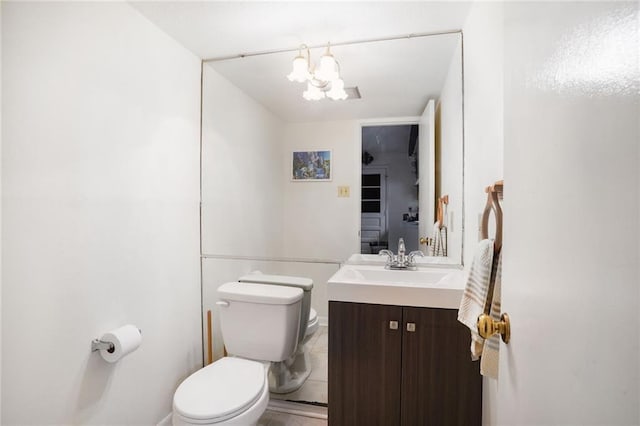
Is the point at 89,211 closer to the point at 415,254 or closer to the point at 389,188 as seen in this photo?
the point at 389,188

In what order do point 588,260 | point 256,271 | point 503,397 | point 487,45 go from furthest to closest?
1. point 256,271
2. point 487,45
3. point 503,397
4. point 588,260

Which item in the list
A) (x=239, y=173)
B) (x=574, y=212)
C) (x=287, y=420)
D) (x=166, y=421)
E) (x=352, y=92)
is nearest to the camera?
(x=574, y=212)

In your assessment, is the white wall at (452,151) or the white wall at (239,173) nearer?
the white wall at (452,151)

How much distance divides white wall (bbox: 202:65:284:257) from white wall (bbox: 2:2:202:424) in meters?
0.23

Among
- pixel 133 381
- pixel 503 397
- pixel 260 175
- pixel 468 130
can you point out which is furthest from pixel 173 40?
pixel 503 397

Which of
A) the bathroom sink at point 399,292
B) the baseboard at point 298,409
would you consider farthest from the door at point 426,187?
the baseboard at point 298,409

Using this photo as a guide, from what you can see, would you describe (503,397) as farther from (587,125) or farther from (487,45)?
(487,45)

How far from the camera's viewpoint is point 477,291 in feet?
3.36

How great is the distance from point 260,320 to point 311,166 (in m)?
0.98

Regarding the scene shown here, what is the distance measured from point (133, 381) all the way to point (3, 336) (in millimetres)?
647

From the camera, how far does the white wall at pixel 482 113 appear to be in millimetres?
1104

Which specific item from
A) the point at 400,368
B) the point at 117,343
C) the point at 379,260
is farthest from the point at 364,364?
the point at 117,343

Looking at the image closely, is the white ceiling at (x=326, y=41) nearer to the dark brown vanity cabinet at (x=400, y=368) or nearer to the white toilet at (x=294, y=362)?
the white toilet at (x=294, y=362)

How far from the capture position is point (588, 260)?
400 millimetres
